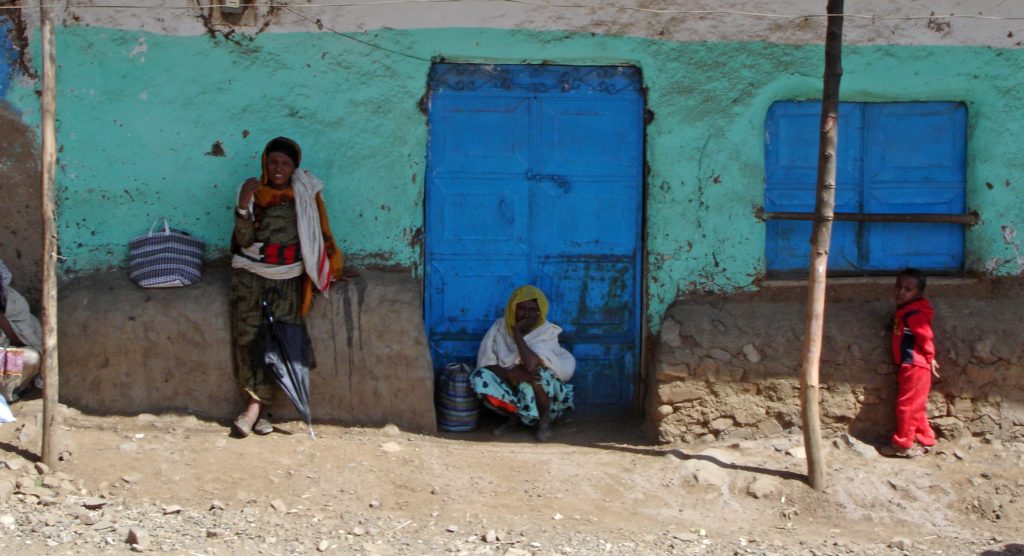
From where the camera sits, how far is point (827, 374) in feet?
20.0

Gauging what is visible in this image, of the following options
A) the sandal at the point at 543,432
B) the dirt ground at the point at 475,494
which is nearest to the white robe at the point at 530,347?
the sandal at the point at 543,432

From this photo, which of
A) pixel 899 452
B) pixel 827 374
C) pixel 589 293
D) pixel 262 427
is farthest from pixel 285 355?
pixel 899 452

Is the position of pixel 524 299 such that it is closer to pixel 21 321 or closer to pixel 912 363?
pixel 912 363

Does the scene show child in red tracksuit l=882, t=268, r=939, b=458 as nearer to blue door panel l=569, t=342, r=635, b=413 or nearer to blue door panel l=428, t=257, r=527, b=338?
blue door panel l=569, t=342, r=635, b=413

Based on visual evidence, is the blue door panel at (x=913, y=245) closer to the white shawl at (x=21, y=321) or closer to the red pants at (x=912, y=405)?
the red pants at (x=912, y=405)

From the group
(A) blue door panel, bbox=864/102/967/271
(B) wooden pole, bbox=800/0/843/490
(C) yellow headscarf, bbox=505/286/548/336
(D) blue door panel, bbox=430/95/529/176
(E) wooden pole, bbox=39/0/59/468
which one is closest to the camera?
(E) wooden pole, bbox=39/0/59/468

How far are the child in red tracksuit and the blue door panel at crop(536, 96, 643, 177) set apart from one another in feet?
5.33

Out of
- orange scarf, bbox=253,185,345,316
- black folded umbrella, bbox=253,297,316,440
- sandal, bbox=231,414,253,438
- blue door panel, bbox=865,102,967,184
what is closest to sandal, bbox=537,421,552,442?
black folded umbrella, bbox=253,297,316,440

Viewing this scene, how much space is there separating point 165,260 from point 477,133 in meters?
1.78

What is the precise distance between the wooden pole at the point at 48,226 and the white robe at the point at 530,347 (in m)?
2.18

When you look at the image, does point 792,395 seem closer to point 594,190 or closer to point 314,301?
point 594,190

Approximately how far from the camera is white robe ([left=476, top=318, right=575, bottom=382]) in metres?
6.15

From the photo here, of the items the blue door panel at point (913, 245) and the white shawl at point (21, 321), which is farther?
the blue door panel at point (913, 245)

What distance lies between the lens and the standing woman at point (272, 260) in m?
5.78
